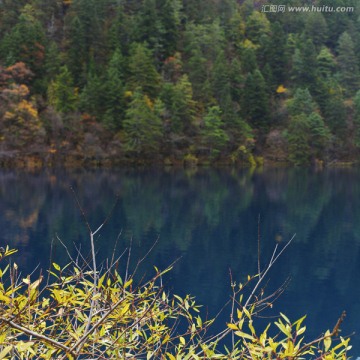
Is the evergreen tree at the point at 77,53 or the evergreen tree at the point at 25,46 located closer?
the evergreen tree at the point at 25,46

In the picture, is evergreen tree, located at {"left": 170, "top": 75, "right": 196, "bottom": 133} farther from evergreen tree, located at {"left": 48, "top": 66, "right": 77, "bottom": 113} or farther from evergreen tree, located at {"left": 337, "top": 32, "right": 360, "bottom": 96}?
evergreen tree, located at {"left": 337, "top": 32, "right": 360, "bottom": 96}

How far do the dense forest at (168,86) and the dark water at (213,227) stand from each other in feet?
18.2

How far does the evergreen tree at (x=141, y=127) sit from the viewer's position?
3712 centimetres

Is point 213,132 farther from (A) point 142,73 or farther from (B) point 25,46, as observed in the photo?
(B) point 25,46

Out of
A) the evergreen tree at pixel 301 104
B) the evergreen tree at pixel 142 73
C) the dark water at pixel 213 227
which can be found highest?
the evergreen tree at pixel 142 73

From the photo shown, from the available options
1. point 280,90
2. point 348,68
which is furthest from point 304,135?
point 348,68

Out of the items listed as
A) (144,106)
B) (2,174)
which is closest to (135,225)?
(2,174)

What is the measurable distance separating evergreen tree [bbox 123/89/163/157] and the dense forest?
0.10 metres

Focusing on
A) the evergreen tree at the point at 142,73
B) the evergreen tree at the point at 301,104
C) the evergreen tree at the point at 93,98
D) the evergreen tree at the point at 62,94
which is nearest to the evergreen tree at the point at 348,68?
the evergreen tree at the point at 301,104

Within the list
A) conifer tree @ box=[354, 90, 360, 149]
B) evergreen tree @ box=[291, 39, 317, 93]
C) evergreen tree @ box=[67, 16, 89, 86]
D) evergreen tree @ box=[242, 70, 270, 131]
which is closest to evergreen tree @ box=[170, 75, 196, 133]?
evergreen tree @ box=[242, 70, 270, 131]

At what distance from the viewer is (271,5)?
176ft

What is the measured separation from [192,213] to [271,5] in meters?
39.0

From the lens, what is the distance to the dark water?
10.3 metres

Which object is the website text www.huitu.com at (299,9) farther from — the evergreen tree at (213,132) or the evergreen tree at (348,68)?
the evergreen tree at (213,132)
